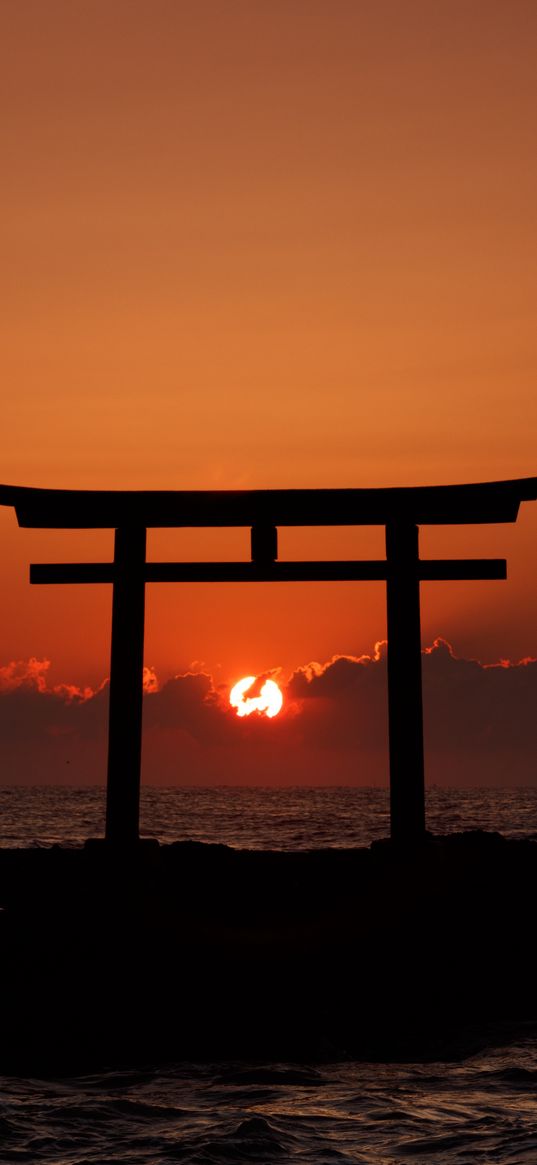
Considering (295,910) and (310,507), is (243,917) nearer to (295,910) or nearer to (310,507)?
(295,910)

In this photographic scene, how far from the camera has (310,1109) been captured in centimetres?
851

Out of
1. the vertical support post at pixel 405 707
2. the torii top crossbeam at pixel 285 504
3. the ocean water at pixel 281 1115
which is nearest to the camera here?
the ocean water at pixel 281 1115

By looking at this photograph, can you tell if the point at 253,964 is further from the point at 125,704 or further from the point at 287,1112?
the point at 125,704

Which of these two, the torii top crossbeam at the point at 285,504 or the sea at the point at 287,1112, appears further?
the torii top crossbeam at the point at 285,504

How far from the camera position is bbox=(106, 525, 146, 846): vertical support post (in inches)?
389

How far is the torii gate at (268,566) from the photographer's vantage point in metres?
9.89

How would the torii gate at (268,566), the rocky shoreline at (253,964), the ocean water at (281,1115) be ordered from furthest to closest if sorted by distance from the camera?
1. the torii gate at (268,566)
2. the rocky shoreline at (253,964)
3. the ocean water at (281,1115)

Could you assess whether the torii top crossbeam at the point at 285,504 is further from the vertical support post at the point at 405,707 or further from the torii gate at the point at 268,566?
the vertical support post at the point at 405,707

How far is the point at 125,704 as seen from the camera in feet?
32.7

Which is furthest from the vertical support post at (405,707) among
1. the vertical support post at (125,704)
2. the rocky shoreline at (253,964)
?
the vertical support post at (125,704)

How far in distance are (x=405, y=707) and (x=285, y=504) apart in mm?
2142

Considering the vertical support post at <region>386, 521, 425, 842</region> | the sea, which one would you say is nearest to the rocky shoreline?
the sea

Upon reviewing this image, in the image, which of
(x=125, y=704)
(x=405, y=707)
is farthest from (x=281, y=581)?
(x=125, y=704)

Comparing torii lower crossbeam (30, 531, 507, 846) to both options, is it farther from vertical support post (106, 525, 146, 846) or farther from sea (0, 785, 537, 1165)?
sea (0, 785, 537, 1165)
